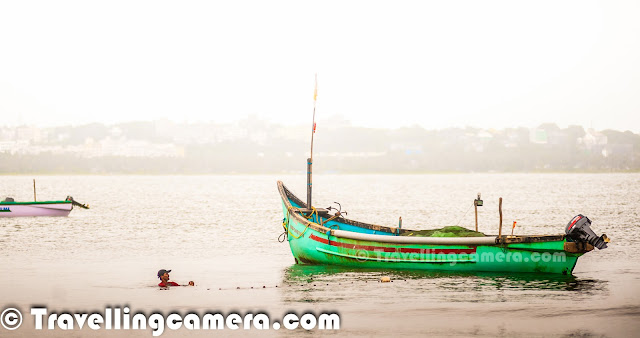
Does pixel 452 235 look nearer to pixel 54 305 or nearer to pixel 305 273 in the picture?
pixel 305 273

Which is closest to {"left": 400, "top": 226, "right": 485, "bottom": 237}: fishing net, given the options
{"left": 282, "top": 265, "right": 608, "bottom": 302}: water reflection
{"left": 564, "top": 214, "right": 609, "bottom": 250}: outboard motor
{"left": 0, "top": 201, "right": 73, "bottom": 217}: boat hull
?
{"left": 282, "top": 265, "right": 608, "bottom": 302}: water reflection

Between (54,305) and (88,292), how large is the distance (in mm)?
2216

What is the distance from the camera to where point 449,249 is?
918 inches

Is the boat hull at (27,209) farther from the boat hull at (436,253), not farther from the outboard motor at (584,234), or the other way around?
the outboard motor at (584,234)

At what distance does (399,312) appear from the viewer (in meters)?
18.7

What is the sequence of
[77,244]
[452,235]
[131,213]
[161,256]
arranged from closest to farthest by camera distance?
[452,235] → [161,256] → [77,244] → [131,213]

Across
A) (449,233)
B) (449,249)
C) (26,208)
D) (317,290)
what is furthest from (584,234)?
(26,208)

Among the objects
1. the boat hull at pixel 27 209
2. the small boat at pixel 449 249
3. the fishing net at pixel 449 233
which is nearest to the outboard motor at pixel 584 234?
the small boat at pixel 449 249

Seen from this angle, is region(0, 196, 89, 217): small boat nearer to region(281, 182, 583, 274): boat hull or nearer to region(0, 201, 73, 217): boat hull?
region(0, 201, 73, 217): boat hull

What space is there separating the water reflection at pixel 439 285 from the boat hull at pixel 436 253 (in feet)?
1.03

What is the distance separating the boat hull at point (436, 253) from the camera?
22.5 metres

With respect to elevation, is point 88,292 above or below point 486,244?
below

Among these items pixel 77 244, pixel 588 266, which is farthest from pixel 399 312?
pixel 77 244

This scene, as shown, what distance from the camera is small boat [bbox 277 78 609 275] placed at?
22.1 meters
